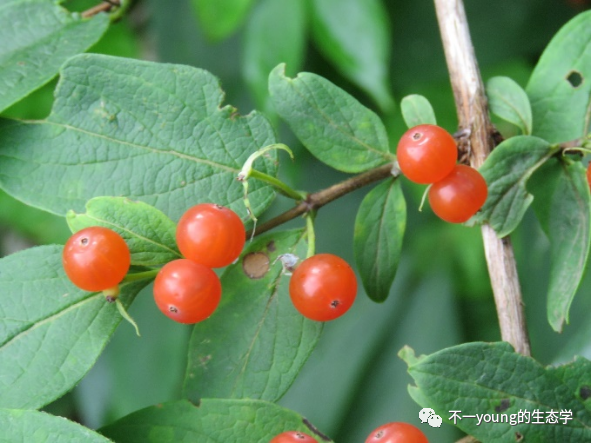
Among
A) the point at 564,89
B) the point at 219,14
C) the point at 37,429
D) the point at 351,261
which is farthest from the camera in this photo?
the point at 351,261

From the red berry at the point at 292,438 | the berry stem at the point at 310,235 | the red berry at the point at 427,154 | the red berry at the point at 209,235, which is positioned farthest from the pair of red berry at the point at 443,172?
the red berry at the point at 292,438

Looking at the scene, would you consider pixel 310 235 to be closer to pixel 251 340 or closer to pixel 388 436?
pixel 251 340

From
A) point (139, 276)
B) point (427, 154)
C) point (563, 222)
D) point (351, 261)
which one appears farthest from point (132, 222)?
point (351, 261)

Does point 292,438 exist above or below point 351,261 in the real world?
above

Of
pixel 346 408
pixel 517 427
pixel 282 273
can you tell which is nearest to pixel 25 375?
pixel 282 273

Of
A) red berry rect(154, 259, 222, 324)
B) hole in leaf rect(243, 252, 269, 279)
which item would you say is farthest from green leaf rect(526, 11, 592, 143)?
red berry rect(154, 259, 222, 324)

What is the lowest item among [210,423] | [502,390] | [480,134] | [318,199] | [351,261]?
[351,261]
